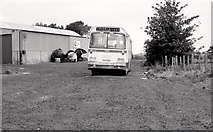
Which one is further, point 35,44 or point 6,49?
point 35,44

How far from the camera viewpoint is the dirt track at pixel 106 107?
803 centimetres

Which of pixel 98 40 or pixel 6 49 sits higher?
pixel 6 49

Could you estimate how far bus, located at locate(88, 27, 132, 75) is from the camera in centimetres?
1920

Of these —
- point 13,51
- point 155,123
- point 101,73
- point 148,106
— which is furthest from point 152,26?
point 155,123

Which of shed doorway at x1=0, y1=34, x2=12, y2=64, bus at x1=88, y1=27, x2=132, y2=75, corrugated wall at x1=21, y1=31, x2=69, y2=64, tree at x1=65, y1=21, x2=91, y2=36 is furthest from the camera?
tree at x1=65, y1=21, x2=91, y2=36

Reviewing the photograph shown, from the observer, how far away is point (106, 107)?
10.0 metres

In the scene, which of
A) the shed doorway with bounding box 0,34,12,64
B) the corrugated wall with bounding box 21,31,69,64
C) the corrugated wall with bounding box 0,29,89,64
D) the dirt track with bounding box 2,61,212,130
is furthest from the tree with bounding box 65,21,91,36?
the dirt track with bounding box 2,61,212,130

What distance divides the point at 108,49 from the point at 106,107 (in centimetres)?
944

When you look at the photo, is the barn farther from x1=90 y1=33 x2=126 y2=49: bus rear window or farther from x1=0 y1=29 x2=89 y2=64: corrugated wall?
x1=90 y1=33 x2=126 y2=49: bus rear window

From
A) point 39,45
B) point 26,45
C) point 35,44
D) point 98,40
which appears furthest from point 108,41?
point 39,45

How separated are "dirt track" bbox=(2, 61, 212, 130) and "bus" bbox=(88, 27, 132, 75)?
4.42 metres

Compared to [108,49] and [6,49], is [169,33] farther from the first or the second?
[6,49]

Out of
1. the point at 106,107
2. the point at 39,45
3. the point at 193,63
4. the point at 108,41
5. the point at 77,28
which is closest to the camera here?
the point at 106,107

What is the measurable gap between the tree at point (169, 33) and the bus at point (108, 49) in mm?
10686
